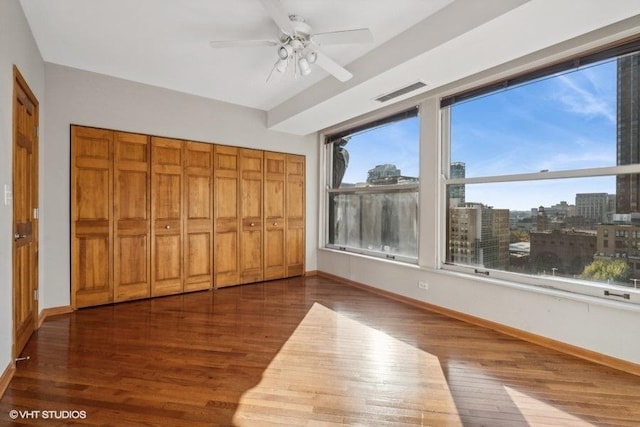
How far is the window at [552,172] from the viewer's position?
2477mm

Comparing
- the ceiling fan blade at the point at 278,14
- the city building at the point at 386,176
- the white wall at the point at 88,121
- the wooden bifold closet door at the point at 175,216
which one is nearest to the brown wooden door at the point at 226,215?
the wooden bifold closet door at the point at 175,216

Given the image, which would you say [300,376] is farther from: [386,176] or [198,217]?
[386,176]

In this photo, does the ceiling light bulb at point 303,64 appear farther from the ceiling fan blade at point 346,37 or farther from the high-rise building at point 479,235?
the high-rise building at point 479,235

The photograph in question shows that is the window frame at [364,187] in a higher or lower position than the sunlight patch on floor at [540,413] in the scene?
higher

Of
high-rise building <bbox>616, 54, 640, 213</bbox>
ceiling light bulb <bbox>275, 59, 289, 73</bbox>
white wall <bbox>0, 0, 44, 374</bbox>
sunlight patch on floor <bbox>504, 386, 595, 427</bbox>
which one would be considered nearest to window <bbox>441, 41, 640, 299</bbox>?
high-rise building <bbox>616, 54, 640, 213</bbox>

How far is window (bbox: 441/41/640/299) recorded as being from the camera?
2477mm

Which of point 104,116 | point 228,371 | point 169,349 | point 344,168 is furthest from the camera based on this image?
point 344,168

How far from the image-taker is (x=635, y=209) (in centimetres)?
242

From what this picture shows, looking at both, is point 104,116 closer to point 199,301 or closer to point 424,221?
point 199,301

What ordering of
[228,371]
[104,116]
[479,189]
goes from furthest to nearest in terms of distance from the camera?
[104,116]
[479,189]
[228,371]

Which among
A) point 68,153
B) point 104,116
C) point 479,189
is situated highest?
point 104,116

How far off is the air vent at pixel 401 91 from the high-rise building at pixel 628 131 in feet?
5.31

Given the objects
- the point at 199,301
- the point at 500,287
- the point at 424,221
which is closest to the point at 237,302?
the point at 199,301

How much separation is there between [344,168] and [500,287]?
10.3ft
